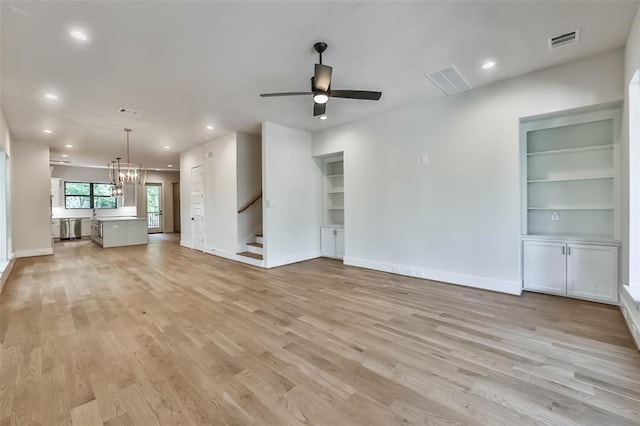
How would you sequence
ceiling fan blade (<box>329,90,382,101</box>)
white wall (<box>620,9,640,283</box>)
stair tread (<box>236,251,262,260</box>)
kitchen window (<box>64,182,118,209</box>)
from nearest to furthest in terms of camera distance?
1. white wall (<box>620,9,640,283</box>)
2. ceiling fan blade (<box>329,90,382,101</box>)
3. stair tread (<box>236,251,262,260</box>)
4. kitchen window (<box>64,182,118,209</box>)

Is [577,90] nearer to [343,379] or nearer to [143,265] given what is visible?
[343,379]

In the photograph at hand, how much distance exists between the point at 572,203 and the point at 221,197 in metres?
6.66

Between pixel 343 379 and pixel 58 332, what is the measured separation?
9.70 feet

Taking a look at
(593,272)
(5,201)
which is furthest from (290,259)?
(5,201)

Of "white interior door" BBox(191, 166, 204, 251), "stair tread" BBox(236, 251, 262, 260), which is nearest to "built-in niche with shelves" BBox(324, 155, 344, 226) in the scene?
"stair tread" BBox(236, 251, 262, 260)

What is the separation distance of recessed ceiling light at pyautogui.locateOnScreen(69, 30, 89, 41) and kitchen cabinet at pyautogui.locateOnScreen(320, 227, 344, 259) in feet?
16.0

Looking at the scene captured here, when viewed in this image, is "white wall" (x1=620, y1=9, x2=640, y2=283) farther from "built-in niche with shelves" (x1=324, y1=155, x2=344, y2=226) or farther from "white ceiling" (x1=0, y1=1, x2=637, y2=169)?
"built-in niche with shelves" (x1=324, y1=155, x2=344, y2=226)

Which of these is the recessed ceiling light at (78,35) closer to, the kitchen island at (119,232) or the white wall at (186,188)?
the white wall at (186,188)

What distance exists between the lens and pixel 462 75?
11.7ft

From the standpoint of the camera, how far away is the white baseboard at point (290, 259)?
5.52 m

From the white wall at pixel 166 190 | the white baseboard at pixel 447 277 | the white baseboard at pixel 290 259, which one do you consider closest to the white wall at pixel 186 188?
the white baseboard at pixel 290 259

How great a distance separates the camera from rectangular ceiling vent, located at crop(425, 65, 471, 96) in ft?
11.3

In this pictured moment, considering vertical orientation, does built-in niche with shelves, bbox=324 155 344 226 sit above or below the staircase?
above

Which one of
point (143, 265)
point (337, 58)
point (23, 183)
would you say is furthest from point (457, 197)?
point (23, 183)
